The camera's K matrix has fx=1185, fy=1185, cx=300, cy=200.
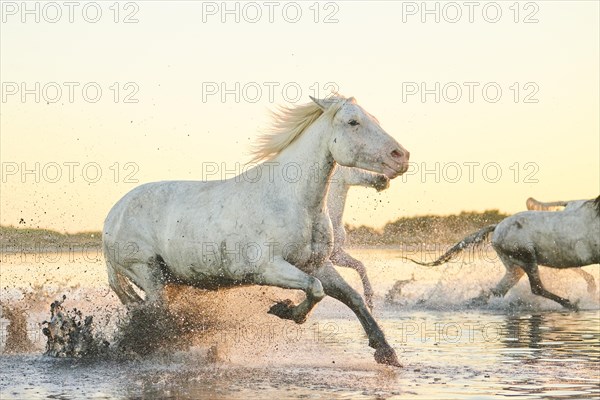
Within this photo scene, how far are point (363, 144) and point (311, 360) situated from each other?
2198 mm

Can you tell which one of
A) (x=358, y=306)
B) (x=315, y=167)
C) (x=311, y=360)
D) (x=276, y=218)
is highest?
(x=315, y=167)

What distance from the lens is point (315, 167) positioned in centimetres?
988

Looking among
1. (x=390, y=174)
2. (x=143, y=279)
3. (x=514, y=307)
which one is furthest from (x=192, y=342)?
(x=514, y=307)

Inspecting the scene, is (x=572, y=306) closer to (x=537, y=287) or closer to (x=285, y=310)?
(x=537, y=287)

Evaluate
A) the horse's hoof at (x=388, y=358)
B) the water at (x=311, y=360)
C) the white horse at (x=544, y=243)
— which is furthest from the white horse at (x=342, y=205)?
the horse's hoof at (x=388, y=358)

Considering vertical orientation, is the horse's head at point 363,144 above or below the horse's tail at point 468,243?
above

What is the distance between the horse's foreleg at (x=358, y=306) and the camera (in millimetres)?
10023

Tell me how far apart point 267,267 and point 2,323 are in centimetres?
591

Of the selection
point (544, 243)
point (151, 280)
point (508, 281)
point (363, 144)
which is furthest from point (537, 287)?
point (363, 144)

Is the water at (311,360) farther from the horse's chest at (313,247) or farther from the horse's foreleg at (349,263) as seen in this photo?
the horse's chest at (313,247)

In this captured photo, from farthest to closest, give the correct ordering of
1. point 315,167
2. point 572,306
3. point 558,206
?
point 558,206 < point 572,306 < point 315,167

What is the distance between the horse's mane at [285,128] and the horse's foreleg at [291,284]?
1.16 meters

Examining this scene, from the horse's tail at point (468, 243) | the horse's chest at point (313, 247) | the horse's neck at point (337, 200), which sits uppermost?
the horse's neck at point (337, 200)

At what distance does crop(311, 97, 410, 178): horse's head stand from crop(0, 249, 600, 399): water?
1.69 metres
